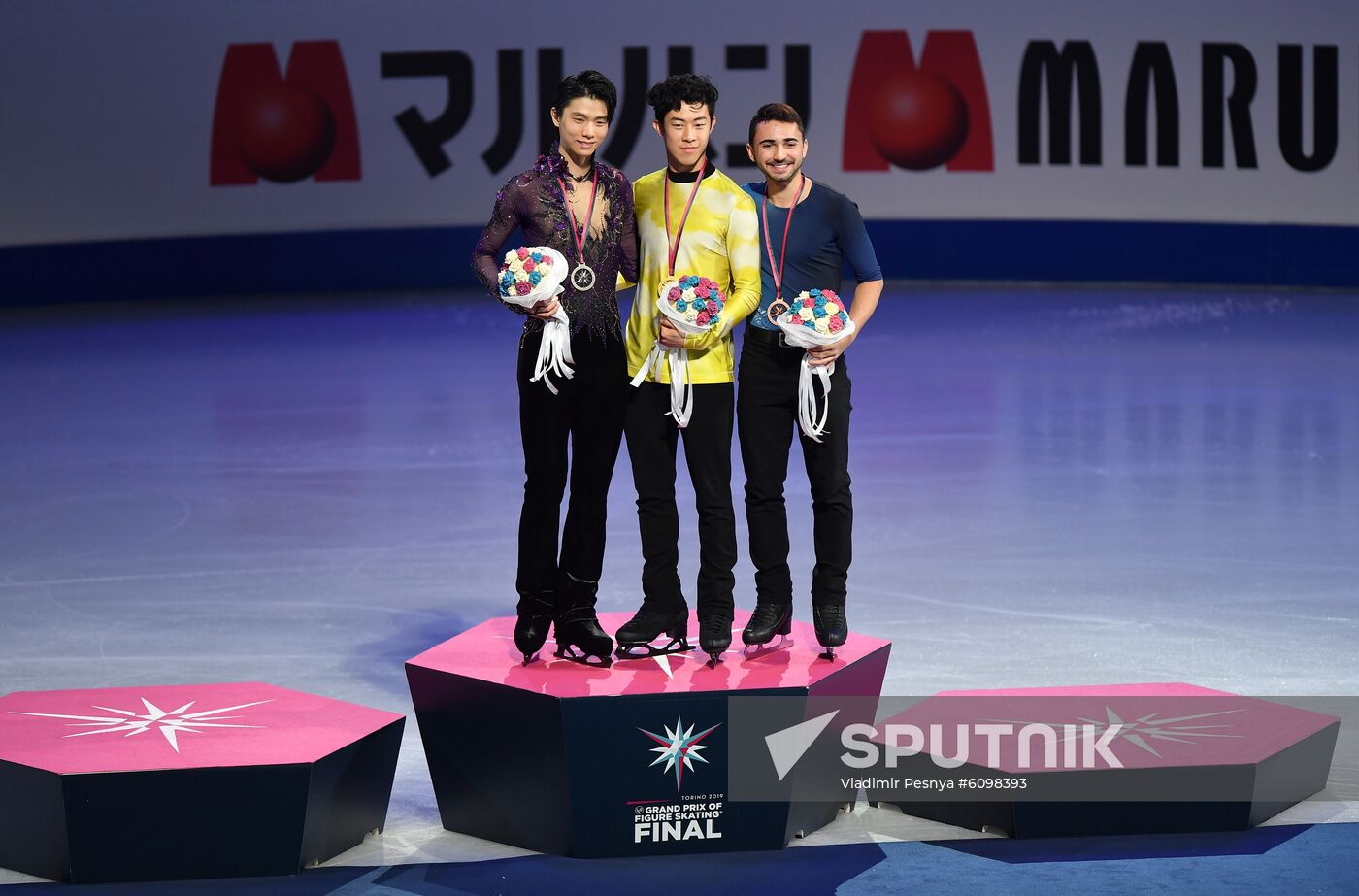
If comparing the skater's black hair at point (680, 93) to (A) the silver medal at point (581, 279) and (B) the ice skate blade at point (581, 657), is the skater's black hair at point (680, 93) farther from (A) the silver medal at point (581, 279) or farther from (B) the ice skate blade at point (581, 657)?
(B) the ice skate blade at point (581, 657)

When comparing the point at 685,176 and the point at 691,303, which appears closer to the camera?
the point at 691,303

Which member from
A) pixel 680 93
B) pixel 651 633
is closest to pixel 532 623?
pixel 651 633

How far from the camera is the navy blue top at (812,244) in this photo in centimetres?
470

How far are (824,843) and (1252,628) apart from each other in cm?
243

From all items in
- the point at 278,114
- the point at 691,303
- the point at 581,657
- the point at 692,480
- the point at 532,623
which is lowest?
the point at 581,657

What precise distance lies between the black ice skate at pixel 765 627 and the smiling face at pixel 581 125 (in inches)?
50.5

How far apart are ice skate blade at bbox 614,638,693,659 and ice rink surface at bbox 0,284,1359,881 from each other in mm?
608

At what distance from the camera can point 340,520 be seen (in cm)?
823

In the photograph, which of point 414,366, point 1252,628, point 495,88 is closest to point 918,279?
point 495,88

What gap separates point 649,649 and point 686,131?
1.37 metres

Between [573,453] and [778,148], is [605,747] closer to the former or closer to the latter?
[573,453]

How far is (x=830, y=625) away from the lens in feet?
15.7

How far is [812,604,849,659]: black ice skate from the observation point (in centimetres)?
479

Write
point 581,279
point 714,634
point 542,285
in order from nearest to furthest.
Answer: point 542,285 < point 581,279 < point 714,634
